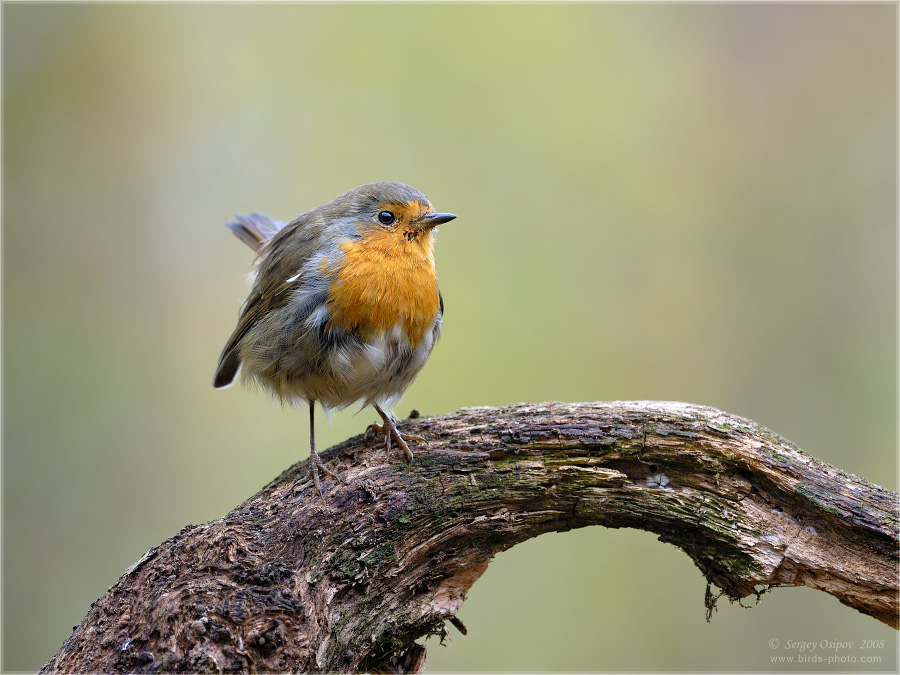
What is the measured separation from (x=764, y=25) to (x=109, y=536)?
Answer: 6.37m

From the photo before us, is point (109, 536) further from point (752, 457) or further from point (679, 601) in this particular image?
point (752, 457)

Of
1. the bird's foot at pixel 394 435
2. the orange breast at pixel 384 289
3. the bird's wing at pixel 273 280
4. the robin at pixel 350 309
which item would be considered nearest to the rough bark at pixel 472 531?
the bird's foot at pixel 394 435

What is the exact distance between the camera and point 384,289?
323 cm

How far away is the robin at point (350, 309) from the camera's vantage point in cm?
319

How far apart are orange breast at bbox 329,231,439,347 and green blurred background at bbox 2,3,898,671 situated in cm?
236

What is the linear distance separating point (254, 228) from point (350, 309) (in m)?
1.62

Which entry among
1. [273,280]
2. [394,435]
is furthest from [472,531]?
[273,280]

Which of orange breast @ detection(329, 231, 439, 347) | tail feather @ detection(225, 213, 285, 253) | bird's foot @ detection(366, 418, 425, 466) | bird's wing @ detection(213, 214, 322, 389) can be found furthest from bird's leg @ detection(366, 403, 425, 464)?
tail feather @ detection(225, 213, 285, 253)

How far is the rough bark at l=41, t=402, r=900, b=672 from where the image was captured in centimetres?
247

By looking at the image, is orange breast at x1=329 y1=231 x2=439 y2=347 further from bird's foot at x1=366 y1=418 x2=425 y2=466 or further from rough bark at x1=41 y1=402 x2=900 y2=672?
rough bark at x1=41 y1=402 x2=900 y2=672

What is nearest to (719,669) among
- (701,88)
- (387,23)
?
(701,88)

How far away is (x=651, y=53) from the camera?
20.0ft

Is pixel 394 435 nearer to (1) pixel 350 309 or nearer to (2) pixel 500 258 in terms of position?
(1) pixel 350 309

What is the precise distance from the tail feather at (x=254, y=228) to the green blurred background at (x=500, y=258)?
5.32 ft
